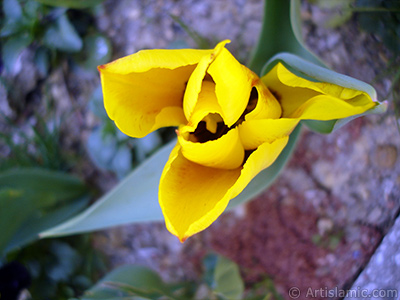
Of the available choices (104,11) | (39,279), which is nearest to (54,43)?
(104,11)

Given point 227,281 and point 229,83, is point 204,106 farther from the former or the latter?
point 227,281

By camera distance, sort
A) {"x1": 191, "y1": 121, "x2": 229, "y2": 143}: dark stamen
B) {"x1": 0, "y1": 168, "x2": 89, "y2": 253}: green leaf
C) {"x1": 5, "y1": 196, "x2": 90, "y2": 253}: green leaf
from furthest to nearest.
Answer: {"x1": 5, "y1": 196, "x2": 90, "y2": 253}: green leaf, {"x1": 0, "y1": 168, "x2": 89, "y2": 253}: green leaf, {"x1": 191, "y1": 121, "x2": 229, "y2": 143}: dark stamen

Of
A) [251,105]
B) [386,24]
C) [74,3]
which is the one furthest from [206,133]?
[74,3]

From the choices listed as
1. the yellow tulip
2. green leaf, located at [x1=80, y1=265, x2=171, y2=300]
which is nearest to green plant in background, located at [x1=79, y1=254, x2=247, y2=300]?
green leaf, located at [x1=80, y1=265, x2=171, y2=300]

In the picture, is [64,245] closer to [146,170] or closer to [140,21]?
[146,170]

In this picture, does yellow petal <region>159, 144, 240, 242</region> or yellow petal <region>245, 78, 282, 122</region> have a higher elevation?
yellow petal <region>245, 78, 282, 122</region>

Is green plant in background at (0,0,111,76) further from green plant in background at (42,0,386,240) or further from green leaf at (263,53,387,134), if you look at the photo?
green leaf at (263,53,387,134)

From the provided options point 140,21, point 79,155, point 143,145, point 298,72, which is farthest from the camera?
point 79,155
